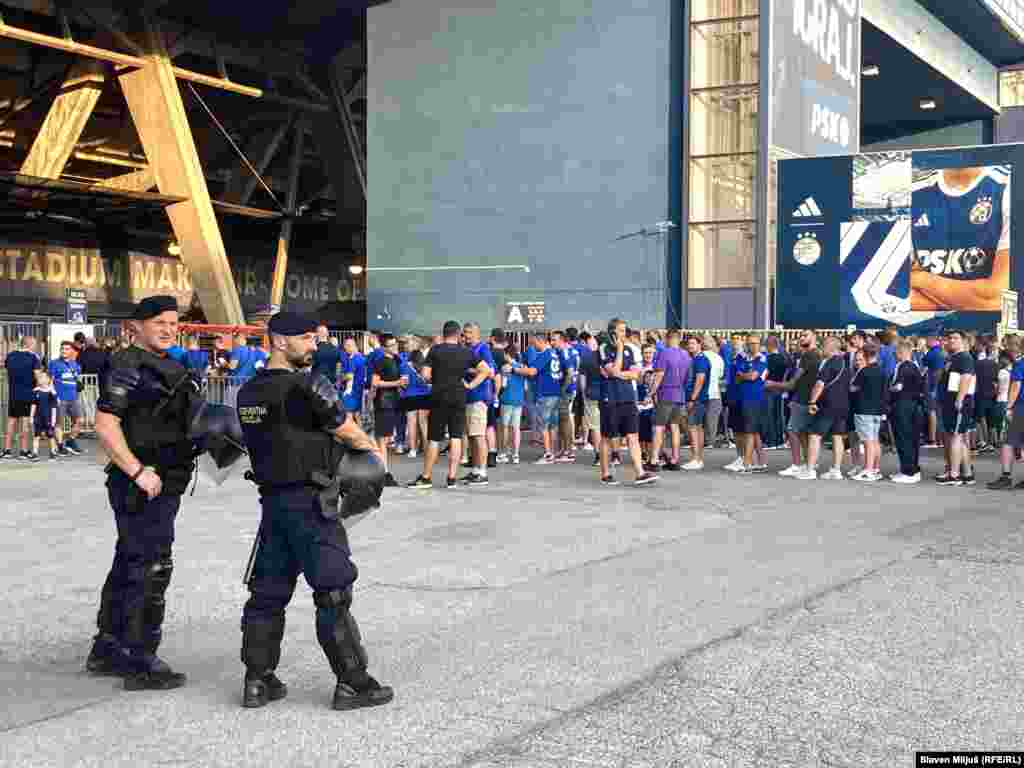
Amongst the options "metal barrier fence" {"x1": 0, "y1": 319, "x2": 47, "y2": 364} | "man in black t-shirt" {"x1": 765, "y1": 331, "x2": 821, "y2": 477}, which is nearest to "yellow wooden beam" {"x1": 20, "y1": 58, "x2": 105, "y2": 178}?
"metal barrier fence" {"x1": 0, "y1": 319, "x2": 47, "y2": 364}

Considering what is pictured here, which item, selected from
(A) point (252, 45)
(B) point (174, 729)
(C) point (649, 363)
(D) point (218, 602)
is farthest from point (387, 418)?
(A) point (252, 45)

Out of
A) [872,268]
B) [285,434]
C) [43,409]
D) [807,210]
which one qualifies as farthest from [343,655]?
[807,210]

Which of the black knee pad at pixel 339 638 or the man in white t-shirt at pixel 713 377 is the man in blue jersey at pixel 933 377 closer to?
the man in white t-shirt at pixel 713 377

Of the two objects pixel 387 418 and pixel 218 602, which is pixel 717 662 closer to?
pixel 218 602

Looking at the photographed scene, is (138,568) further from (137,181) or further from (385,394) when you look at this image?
(137,181)

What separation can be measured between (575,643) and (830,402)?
9.37 m

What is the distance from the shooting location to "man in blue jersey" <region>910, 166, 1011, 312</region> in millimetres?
26453

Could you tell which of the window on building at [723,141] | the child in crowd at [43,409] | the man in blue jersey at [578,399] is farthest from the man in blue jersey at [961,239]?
the child in crowd at [43,409]

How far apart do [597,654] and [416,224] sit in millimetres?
27195

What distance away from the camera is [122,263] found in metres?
44.4

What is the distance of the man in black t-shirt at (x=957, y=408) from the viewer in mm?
14234

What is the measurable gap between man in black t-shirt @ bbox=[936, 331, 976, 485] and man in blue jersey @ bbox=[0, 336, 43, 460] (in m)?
12.9

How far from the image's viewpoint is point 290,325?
5488 mm

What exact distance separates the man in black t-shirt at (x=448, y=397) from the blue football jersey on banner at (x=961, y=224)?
16448mm
